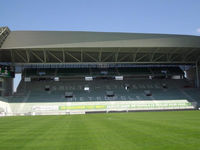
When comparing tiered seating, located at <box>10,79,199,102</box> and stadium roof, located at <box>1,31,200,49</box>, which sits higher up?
stadium roof, located at <box>1,31,200,49</box>

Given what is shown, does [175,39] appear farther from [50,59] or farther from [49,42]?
[50,59]

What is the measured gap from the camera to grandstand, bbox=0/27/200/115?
118 feet

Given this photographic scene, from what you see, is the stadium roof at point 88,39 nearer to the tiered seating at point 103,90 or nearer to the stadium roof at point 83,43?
the stadium roof at point 83,43

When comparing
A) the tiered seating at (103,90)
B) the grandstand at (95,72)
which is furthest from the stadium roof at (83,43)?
the tiered seating at (103,90)

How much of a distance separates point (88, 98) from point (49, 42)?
15876 mm

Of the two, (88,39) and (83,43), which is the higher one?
(88,39)

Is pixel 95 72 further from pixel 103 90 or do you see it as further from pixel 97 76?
pixel 103 90

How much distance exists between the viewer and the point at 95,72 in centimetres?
5362

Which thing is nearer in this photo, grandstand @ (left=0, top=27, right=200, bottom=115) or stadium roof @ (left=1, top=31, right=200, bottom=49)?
stadium roof @ (left=1, top=31, right=200, bottom=49)

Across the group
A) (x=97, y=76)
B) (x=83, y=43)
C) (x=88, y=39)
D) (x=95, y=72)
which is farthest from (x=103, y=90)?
(x=88, y=39)

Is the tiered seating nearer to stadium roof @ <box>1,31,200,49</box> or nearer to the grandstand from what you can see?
the grandstand

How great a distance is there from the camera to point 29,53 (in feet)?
133

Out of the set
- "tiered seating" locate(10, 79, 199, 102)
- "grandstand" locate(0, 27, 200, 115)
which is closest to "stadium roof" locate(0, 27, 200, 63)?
"grandstand" locate(0, 27, 200, 115)

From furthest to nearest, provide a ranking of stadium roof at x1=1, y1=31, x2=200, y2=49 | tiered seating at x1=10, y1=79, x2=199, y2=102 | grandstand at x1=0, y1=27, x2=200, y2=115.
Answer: tiered seating at x1=10, y1=79, x2=199, y2=102 → grandstand at x1=0, y1=27, x2=200, y2=115 → stadium roof at x1=1, y1=31, x2=200, y2=49
